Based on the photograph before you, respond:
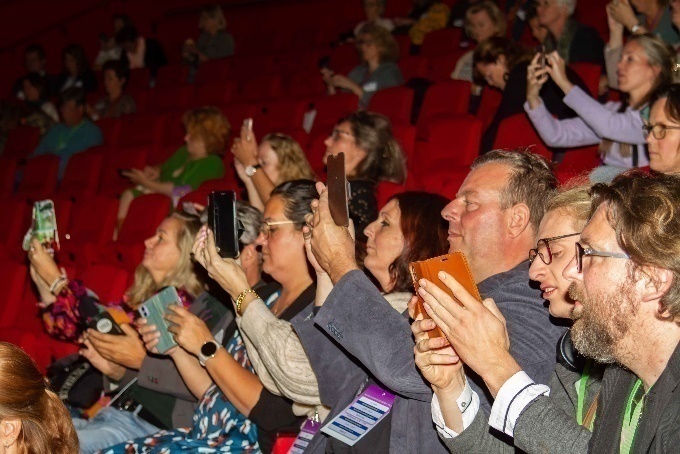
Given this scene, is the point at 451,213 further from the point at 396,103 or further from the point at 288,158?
the point at 396,103

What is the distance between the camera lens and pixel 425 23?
677cm

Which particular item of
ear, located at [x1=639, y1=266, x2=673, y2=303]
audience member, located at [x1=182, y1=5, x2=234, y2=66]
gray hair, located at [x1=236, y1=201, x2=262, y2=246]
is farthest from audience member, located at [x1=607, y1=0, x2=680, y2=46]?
audience member, located at [x1=182, y1=5, x2=234, y2=66]

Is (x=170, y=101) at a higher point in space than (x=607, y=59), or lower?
lower

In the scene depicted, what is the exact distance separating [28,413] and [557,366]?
3.60 feet

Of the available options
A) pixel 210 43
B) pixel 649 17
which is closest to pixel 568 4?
pixel 649 17

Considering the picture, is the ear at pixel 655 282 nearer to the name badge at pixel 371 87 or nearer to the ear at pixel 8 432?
the ear at pixel 8 432

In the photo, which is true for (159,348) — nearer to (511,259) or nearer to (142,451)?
(142,451)

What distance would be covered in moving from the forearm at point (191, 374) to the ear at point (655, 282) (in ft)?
5.83

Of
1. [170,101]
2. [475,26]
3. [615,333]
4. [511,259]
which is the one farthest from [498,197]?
[170,101]

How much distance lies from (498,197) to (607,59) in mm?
2560

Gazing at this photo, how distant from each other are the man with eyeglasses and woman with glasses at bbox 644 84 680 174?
107cm

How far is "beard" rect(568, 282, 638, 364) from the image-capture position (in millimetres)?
1543

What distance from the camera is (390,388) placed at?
2023 mm

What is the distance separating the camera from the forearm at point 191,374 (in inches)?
117
